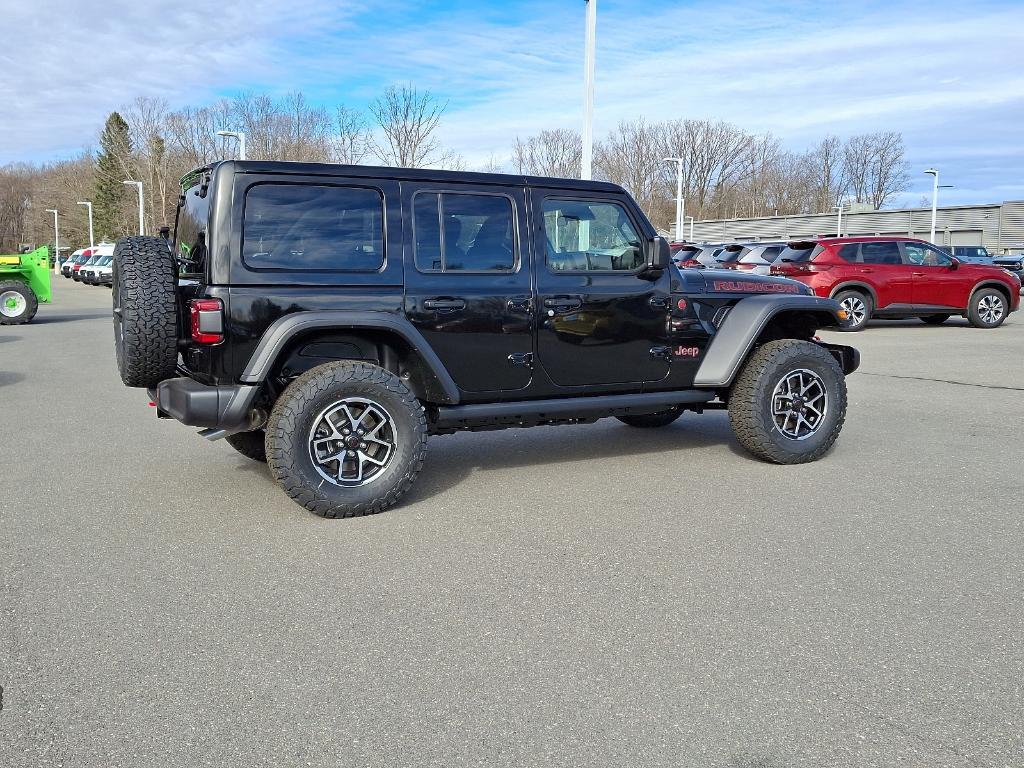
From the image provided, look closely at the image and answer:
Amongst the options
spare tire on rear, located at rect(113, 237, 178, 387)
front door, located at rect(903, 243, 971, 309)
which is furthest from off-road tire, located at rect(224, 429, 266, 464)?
front door, located at rect(903, 243, 971, 309)

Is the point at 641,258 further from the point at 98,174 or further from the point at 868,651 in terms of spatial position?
the point at 98,174

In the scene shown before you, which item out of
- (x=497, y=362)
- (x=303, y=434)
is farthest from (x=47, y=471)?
(x=497, y=362)

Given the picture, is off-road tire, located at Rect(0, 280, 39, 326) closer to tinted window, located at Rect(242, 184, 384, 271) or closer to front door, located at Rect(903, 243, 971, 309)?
tinted window, located at Rect(242, 184, 384, 271)

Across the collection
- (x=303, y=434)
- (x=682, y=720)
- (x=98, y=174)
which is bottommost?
(x=682, y=720)

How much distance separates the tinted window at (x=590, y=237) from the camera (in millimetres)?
5902

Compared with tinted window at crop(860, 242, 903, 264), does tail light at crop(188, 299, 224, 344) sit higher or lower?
lower

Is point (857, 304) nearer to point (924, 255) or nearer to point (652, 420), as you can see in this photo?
point (924, 255)

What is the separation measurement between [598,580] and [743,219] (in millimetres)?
69838

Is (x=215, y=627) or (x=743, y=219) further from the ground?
(x=743, y=219)

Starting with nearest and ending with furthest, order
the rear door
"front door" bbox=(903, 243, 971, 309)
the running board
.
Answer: the running board, the rear door, "front door" bbox=(903, 243, 971, 309)

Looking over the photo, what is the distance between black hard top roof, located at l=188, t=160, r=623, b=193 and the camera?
5070mm

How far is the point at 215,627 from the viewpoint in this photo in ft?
12.1

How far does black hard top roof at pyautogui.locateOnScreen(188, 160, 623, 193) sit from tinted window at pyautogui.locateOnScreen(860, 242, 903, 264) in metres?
12.5

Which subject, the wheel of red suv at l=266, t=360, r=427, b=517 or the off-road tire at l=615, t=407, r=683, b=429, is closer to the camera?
the wheel of red suv at l=266, t=360, r=427, b=517
